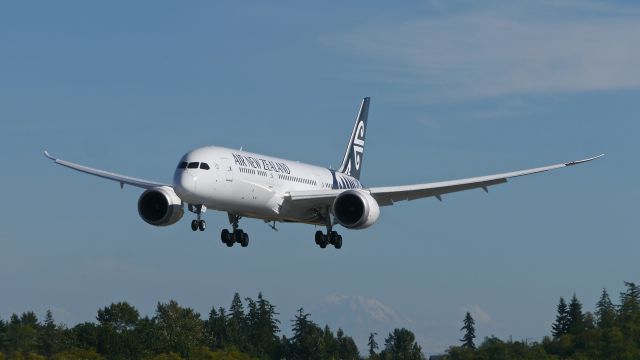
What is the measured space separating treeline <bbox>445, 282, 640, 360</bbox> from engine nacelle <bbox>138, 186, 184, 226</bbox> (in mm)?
49328

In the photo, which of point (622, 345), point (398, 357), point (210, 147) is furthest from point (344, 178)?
point (398, 357)

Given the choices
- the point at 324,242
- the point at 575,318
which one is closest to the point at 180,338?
the point at 575,318

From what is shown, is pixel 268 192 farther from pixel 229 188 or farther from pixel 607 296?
pixel 607 296

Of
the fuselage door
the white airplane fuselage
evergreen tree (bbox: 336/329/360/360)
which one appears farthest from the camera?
evergreen tree (bbox: 336/329/360/360)

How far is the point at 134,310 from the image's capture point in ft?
461

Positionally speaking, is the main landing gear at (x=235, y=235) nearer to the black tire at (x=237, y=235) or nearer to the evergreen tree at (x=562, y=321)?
the black tire at (x=237, y=235)

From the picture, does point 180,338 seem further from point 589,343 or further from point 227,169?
point 227,169

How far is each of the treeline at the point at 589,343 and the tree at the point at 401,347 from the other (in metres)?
23.1

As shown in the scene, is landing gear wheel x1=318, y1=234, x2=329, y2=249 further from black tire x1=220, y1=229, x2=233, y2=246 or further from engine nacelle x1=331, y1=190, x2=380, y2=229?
black tire x1=220, y1=229, x2=233, y2=246

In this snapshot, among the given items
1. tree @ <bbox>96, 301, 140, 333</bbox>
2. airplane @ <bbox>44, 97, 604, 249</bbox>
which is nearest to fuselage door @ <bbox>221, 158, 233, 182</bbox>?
airplane @ <bbox>44, 97, 604, 249</bbox>

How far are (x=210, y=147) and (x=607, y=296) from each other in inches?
3982

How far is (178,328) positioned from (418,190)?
7819 centimetres

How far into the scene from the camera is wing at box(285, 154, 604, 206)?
215 feet

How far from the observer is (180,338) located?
13338 cm
